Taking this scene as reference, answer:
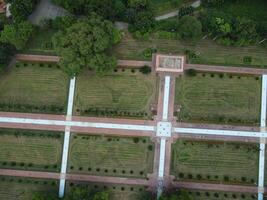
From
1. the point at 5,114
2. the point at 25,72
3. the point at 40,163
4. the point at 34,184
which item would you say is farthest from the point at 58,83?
the point at 34,184

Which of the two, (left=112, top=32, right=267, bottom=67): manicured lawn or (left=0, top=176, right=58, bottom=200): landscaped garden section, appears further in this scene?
(left=112, top=32, right=267, bottom=67): manicured lawn

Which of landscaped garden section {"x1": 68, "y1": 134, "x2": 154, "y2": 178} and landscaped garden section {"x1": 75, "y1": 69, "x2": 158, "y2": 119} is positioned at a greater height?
landscaped garden section {"x1": 75, "y1": 69, "x2": 158, "y2": 119}

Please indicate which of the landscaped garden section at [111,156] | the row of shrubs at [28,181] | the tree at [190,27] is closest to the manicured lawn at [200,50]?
the tree at [190,27]

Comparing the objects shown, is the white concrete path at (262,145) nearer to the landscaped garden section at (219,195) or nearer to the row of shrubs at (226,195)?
the landscaped garden section at (219,195)

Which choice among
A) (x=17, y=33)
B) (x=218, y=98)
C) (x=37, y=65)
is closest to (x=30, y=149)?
(x=37, y=65)

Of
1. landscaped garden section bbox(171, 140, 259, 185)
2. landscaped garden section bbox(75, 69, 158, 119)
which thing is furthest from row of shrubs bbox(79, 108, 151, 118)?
landscaped garden section bbox(171, 140, 259, 185)

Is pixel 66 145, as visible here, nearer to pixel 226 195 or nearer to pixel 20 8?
pixel 20 8

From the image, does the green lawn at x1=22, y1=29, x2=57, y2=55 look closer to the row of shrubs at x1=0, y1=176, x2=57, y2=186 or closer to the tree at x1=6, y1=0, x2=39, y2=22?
the tree at x1=6, y1=0, x2=39, y2=22
